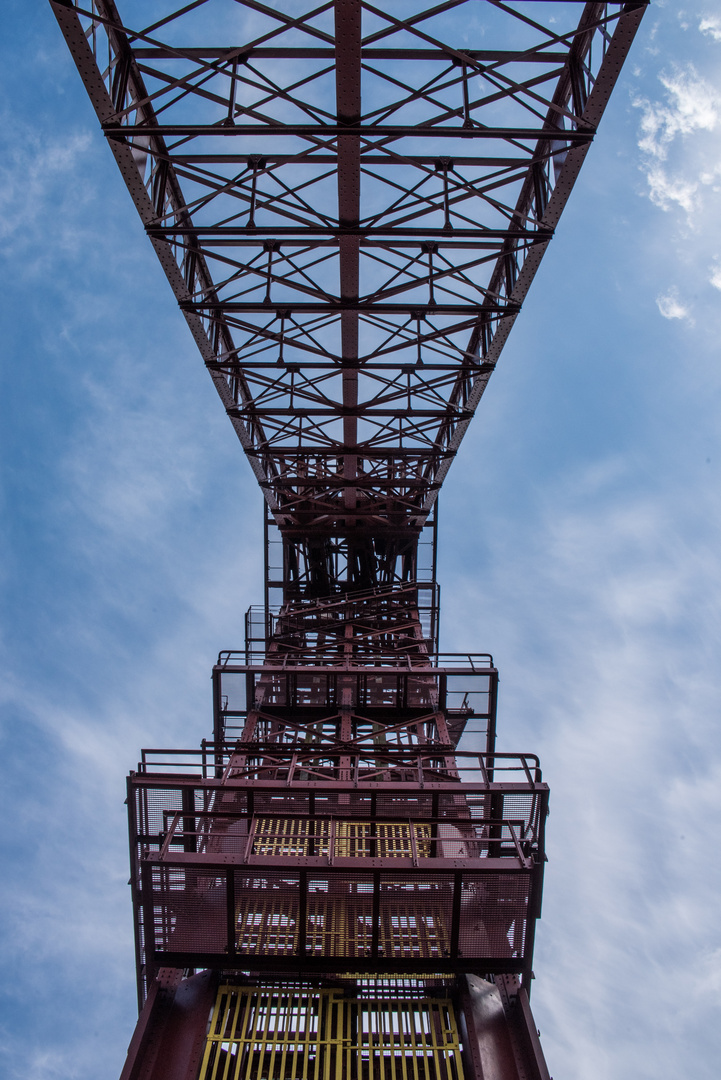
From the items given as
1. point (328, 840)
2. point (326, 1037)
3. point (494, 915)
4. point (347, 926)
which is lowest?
point (326, 1037)

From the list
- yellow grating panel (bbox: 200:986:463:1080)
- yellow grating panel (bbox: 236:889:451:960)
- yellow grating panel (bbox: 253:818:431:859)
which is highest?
yellow grating panel (bbox: 253:818:431:859)

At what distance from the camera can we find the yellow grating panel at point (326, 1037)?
11.5 m

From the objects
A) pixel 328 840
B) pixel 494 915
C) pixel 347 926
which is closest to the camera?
pixel 494 915

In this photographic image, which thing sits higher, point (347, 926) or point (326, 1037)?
point (347, 926)

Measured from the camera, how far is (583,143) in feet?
51.1

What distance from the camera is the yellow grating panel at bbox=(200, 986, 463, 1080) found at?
1148cm

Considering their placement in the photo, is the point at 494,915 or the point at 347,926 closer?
the point at 494,915

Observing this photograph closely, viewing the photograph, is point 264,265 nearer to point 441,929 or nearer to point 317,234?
point 317,234

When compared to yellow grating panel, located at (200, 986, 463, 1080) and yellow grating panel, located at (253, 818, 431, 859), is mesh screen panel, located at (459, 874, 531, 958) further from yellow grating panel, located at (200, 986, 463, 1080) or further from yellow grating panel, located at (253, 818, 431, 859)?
Result: yellow grating panel, located at (253, 818, 431, 859)

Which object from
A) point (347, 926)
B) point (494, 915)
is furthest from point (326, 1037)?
point (494, 915)

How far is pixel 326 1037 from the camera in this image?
11.9 meters

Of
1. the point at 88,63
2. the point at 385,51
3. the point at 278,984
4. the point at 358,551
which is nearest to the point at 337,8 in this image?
the point at 385,51

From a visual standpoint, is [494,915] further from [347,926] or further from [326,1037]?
[326,1037]

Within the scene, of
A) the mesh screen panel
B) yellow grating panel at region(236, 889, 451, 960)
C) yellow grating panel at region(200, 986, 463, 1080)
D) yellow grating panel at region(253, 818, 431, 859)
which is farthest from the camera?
yellow grating panel at region(253, 818, 431, 859)
